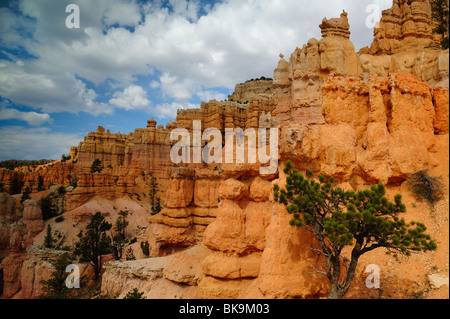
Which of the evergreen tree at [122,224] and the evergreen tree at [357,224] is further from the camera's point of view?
the evergreen tree at [122,224]

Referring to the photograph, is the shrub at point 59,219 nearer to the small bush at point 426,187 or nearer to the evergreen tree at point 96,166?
the evergreen tree at point 96,166

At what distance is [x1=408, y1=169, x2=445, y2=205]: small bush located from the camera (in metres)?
9.56

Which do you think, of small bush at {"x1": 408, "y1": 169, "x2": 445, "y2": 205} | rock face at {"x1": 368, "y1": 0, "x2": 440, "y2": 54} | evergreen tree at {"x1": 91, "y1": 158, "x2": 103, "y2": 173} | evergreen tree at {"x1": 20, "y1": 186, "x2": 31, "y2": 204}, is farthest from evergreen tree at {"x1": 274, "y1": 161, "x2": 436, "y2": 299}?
evergreen tree at {"x1": 91, "y1": 158, "x2": 103, "y2": 173}

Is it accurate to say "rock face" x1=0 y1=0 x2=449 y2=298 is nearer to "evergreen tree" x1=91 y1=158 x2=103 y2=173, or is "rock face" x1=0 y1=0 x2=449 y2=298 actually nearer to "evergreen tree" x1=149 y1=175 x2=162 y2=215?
"evergreen tree" x1=149 y1=175 x2=162 y2=215

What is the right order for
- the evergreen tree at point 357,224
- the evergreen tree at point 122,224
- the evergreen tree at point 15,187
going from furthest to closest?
1. the evergreen tree at point 15,187
2. the evergreen tree at point 122,224
3. the evergreen tree at point 357,224

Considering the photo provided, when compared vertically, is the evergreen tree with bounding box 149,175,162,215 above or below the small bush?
below

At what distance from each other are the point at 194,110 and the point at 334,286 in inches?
1797

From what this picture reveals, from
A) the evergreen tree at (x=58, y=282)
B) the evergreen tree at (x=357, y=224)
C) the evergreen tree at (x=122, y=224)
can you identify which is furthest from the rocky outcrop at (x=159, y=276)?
the evergreen tree at (x=122, y=224)

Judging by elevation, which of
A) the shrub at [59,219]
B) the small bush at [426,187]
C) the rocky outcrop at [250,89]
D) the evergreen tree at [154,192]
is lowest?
the shrub at [59,219]

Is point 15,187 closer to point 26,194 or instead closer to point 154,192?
point 26,194

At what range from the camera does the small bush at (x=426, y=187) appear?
956cm

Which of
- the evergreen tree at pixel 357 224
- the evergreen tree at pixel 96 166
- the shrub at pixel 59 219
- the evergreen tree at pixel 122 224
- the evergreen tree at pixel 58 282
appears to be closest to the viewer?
the evergreen tree at pixel 357 224

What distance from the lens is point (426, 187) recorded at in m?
9.70

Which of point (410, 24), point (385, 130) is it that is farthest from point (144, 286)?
point (410, 24)
